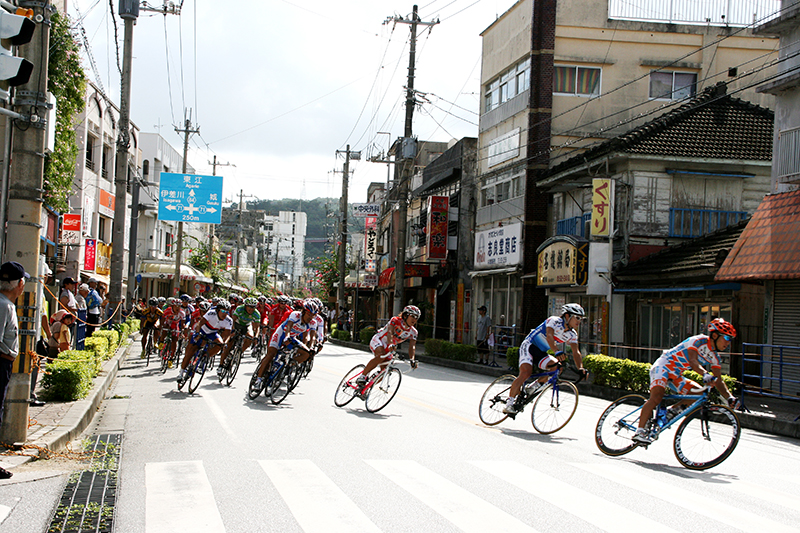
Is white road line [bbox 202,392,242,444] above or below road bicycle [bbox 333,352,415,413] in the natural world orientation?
below

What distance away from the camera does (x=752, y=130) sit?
26359 mm

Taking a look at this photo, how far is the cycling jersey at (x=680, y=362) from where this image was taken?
352 inches

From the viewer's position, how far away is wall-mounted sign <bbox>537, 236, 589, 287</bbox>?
26031 mm

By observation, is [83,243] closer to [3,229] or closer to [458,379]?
[458,379]

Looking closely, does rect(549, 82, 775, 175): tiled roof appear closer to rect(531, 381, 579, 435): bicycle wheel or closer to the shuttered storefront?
the shuttered storefront

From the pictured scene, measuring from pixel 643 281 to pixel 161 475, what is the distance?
19017 mm

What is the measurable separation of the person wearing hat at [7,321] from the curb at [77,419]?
4.56 feet

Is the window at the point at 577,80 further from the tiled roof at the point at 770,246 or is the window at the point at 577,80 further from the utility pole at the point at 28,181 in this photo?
the utility pole at the point at 28,181

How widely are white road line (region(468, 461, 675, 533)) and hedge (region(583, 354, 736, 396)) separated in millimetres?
9751

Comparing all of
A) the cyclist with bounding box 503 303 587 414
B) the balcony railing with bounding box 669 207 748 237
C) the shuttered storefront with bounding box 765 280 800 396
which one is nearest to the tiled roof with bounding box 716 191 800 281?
the shuttered storefront with bounding box 765 280 800 396

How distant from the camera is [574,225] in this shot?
28844 millimetres

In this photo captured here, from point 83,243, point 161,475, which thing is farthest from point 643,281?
point 83,243

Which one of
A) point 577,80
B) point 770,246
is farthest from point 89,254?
point 770,246

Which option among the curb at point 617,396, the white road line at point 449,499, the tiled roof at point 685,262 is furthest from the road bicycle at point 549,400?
the tiled roof at point 685,262
